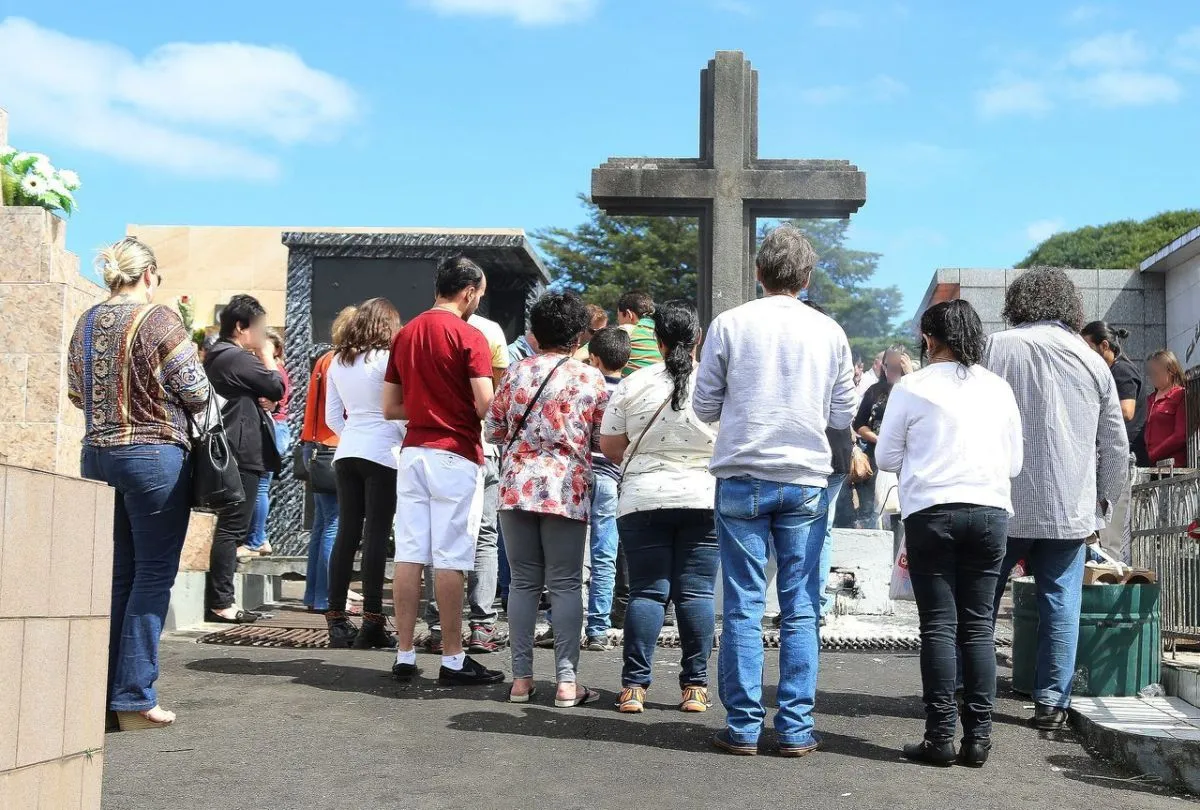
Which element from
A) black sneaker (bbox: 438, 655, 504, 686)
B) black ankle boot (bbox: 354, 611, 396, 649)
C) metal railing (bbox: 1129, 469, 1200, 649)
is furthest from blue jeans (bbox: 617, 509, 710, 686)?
metal railing (bbox: 1129, 469, 1200, 649)

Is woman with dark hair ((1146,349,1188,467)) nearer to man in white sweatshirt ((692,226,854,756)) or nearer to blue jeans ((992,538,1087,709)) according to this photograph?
blue jeans ((992,538,1087,709))

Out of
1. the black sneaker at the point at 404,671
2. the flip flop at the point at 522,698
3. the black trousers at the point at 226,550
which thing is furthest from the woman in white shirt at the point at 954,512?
the black trousers at the point at 226,550

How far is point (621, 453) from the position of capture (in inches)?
225

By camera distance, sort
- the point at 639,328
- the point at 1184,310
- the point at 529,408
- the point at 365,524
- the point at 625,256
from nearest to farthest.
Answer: the point at 529,408 → the point at 365,524 → the point at 639,328 → the point at 1184,310 → the point at 625,256

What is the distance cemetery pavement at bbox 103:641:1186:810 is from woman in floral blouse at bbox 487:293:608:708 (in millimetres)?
274

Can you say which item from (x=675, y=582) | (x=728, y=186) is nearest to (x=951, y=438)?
(x=675, y=582)

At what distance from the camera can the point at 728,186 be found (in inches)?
353

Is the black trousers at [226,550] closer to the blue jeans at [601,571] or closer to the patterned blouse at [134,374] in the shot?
the blue jeans at [601,571]

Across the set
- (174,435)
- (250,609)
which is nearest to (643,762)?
(174,435)

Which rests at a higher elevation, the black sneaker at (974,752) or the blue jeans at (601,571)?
the blue jeans at (601,571)

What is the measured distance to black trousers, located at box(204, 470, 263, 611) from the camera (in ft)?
27.2

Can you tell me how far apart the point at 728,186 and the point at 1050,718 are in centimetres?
463

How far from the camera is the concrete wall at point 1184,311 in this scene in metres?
15.7

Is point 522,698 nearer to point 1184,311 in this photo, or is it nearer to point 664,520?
point 664,520
